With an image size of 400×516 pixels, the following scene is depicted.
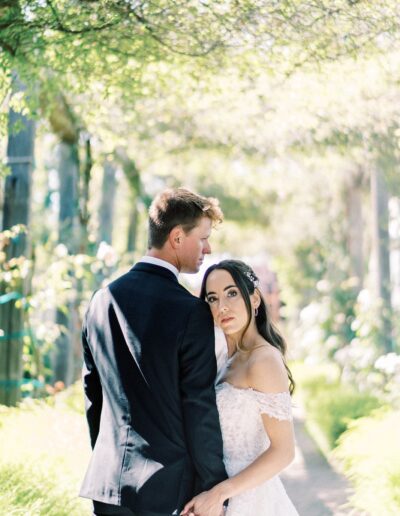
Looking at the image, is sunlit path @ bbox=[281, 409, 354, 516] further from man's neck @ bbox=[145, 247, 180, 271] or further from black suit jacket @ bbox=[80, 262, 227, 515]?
man's neck @ bbox=[145, 247, 180, 271]

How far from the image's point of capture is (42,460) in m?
4.61

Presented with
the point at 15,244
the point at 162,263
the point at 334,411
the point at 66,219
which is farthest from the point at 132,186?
the point at 162,263

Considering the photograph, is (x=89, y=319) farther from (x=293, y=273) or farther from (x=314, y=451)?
(x=293, y=273)

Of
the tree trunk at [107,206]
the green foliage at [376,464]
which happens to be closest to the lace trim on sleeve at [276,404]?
the green foliage at [376,464]

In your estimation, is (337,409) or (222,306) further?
(337,409)

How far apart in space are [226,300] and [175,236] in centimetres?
39

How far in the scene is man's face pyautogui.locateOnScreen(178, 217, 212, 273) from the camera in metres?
2.81

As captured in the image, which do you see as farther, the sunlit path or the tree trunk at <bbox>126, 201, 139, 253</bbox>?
the tree trunk at <bbox>126, 201, 139, 253</bbox>

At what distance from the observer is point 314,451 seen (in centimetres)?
809

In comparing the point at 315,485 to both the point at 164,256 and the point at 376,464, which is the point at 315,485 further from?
the point at 164,256

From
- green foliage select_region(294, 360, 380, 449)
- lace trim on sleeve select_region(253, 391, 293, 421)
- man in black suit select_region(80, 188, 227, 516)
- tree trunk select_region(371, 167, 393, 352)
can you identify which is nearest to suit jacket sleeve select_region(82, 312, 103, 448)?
man in black suit select_region(80, 188, 227, 516)

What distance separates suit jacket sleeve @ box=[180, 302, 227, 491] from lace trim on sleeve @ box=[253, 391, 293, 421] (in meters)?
0.28

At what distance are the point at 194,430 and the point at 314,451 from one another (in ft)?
19.3

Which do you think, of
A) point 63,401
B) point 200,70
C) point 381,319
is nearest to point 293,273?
point 381,319
